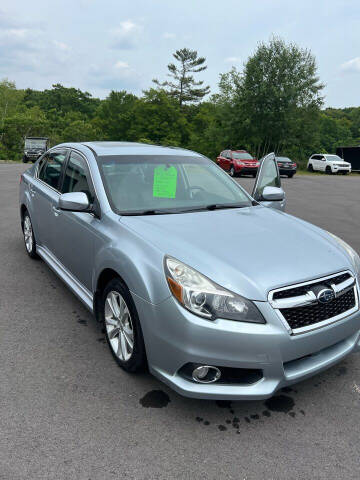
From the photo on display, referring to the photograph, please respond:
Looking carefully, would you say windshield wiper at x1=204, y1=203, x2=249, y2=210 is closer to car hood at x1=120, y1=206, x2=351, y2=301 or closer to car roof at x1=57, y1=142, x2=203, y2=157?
car hood at x1=120, y1=206, x2=351, y2=301

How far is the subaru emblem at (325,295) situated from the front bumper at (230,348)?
167 mm

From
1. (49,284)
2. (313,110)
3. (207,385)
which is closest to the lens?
(207,385)

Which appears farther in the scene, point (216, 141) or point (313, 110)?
point (216, 141)

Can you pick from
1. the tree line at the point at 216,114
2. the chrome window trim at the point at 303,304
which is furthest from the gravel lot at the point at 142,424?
the tree line at the point at 216,114

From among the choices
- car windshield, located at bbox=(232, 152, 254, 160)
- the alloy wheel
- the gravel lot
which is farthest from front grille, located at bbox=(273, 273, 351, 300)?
car windshield, located at bbox=(232, 152, 254, 160)

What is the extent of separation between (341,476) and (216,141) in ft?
176

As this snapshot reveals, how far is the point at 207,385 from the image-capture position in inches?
93.4

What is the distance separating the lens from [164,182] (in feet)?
12.1

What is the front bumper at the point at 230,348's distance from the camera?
2.27m

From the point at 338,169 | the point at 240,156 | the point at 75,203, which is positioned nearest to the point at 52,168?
the point at 75,203

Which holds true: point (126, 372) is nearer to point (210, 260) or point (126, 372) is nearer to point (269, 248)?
point (210, 260)

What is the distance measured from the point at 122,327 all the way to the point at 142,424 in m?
0.71

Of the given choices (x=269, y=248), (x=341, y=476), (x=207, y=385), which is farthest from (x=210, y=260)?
(x=341, y=476)

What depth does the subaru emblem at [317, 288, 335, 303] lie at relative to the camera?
2.45 m
